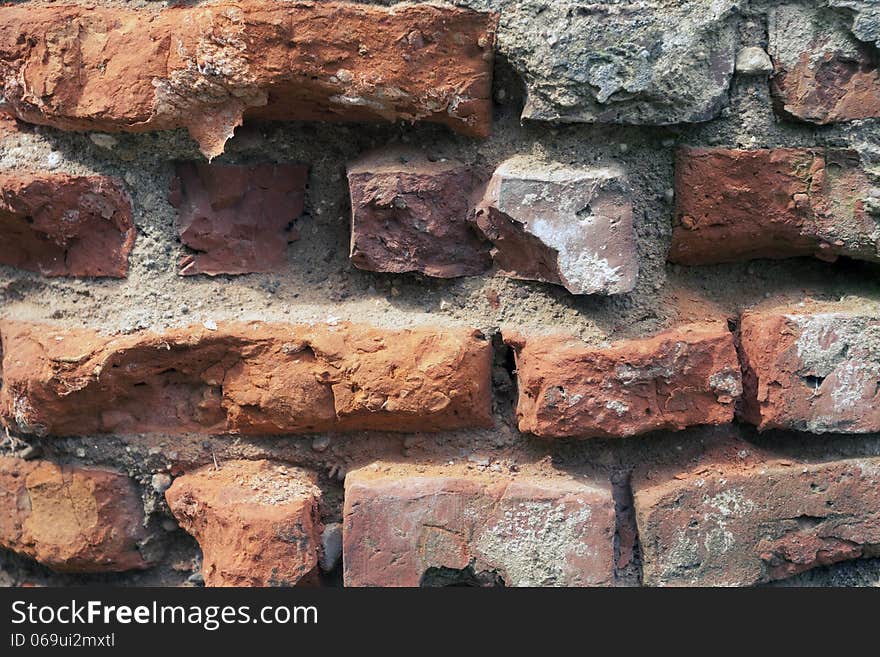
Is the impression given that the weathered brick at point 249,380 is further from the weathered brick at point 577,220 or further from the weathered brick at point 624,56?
the weathered brick at point 624,56

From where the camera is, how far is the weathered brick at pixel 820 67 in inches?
27.8

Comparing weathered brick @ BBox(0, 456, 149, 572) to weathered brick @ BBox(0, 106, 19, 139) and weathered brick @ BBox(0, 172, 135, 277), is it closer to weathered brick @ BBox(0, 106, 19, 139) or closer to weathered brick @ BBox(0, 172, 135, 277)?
weathered brick @ BBox(0, 172, 135, 277)

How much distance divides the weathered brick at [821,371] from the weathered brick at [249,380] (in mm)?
228

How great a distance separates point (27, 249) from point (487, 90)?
428 millimetres

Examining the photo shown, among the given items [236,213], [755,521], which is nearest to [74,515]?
[236,213]

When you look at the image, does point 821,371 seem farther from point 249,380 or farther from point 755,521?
point 249,380

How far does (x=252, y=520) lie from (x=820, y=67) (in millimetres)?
568

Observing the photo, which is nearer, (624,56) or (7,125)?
(624,56)

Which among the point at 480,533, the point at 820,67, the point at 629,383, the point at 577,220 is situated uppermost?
the point at 820,67

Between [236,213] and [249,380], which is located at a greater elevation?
[236,213]

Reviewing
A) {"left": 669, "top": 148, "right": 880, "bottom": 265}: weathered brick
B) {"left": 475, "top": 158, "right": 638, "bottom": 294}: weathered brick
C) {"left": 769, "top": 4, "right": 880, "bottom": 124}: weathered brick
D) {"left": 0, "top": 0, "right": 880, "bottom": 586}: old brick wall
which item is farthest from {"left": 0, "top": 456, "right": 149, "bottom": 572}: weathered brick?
{"left": 769, "top": 4, "right": 880, "bottom": 124}: weathered brick

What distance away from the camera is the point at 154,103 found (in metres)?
0.72

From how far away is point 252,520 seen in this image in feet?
2.42

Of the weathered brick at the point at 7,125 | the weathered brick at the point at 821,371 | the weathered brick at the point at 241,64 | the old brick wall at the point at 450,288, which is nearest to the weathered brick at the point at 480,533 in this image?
the old brick wall at the point at 450,288
